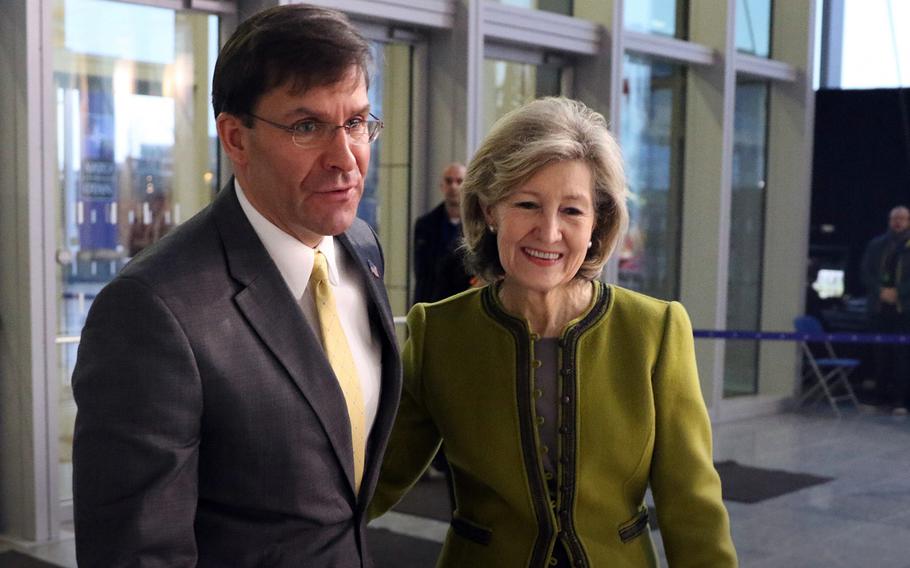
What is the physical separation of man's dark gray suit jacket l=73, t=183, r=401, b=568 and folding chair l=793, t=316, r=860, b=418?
839 cm

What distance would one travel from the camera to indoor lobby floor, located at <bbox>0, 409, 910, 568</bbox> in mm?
5012

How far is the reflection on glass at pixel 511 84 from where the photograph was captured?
7.33 meters

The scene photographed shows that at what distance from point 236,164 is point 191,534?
505mm

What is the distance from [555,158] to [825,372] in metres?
8.50

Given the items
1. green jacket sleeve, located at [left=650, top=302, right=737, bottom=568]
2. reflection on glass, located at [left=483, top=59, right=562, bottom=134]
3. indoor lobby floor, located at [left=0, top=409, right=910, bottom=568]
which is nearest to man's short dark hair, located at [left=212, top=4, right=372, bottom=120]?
green jacket sleeve, located at [left=650, top=302, right=737, bottom=568]

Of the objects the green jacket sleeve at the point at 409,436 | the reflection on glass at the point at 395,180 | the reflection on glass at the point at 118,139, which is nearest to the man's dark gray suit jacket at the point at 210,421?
the green jacket sleeve at the point at 409,436

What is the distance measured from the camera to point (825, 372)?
31.6 ft

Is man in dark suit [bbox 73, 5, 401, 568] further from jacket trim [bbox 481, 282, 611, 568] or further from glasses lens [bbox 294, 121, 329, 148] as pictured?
jacket trim [bbox 481, 282, 611, 568]

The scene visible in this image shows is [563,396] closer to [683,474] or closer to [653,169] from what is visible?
[683,474]

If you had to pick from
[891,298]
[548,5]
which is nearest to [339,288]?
[548,5]

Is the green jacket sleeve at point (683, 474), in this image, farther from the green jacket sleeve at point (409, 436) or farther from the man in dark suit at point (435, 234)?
the man in dark suit at point (435, 234)

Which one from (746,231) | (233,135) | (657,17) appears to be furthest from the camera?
(746,231)

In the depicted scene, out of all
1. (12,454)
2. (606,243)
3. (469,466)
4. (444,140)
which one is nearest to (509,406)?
(469,466)

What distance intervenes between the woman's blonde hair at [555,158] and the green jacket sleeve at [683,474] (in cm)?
20
